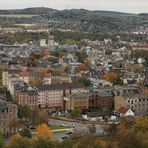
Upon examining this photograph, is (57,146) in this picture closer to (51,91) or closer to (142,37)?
(51,91)

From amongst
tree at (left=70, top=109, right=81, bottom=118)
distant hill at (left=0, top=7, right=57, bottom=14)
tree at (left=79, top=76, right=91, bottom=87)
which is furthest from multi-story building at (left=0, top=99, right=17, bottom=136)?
distant hill at (left=0, top=7, right=57, bottom=14)

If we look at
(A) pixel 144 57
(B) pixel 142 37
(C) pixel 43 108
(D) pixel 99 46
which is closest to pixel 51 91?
(C) pixel 43 108

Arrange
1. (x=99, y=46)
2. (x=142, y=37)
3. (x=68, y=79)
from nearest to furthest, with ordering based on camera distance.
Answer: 1. (x=68, y=79)
2. (x=99, y=46)
3. (x=142, y=37)

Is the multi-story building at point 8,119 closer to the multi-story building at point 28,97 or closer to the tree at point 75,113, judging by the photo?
the tree at point 75,113

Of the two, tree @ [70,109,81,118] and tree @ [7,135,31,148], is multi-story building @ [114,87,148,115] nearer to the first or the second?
tree @ [70,109,81,118]

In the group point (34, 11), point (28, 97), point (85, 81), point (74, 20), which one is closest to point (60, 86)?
point (28, 97)

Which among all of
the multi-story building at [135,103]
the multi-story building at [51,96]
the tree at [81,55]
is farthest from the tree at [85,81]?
the tree at [81,55]

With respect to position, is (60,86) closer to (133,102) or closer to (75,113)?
(75,113)
